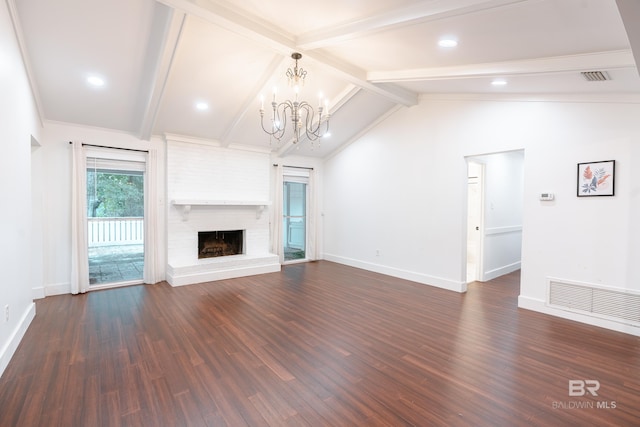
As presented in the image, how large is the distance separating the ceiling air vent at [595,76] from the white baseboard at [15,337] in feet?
18.8

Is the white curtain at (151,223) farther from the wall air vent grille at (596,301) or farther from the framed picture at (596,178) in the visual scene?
the framed picture at (596,178)

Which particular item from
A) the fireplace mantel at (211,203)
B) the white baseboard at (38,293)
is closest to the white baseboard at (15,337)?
the white baseboard at (38,293)

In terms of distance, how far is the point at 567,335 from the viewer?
3215 millimetres

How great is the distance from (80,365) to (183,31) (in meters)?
3.34

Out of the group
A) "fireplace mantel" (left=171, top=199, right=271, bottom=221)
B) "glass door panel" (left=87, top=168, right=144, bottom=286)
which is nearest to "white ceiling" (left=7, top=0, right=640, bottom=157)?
"glass door panel" (left=87, top=168, right=144, bottom=286)

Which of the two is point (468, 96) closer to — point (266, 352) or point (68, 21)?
point (266, 352)

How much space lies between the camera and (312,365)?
262 centimetres

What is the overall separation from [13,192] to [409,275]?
5.43 meters

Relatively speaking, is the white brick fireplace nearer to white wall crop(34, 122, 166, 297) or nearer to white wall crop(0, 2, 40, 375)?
white wall crop(34, 122, 166, 297)

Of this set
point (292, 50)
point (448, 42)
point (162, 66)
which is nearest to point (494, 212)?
point (448, 42)

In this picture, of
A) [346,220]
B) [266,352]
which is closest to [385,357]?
[266,352]

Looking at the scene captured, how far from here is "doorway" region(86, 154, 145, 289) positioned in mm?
5027

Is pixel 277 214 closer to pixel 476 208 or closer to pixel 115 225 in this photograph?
pixel 115 225

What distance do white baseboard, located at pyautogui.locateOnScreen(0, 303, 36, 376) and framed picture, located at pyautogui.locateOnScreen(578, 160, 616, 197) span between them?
601cm
